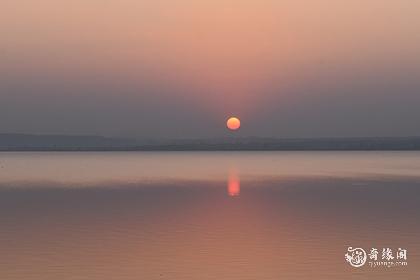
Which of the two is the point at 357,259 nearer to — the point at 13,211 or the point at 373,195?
the point at 13,211

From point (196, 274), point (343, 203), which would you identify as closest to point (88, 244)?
point (196, 274)

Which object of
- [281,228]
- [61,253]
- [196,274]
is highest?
[281,228]

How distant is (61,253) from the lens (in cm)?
3203

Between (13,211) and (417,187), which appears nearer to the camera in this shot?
(13,211)

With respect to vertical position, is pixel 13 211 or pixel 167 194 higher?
pixel 167 194

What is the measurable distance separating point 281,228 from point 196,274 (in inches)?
609

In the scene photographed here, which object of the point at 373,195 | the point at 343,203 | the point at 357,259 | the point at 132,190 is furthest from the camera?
the point at 132,190

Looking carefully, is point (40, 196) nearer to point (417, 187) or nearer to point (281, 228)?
point (281, 228)

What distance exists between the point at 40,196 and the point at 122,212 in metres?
20.9

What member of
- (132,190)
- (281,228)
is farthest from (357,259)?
(132,190)

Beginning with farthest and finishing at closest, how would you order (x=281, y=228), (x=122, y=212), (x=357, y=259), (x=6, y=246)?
(x=122, y=212), (x=281, y=228), (x=6, y=246), (x=357, y=259)

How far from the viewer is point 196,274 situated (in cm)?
2723

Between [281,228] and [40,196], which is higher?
[40,196]

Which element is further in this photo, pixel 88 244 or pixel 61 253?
pixel 88 244
